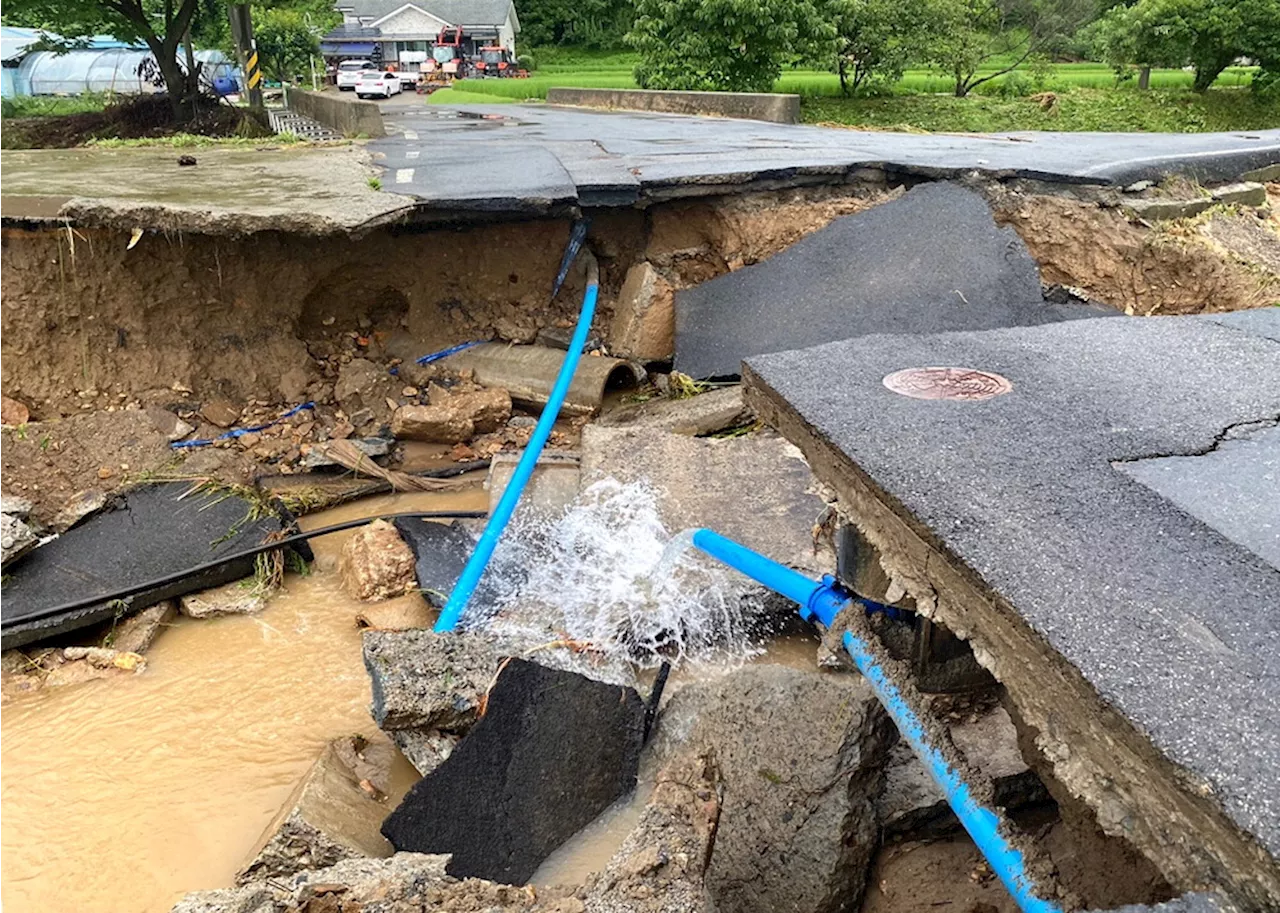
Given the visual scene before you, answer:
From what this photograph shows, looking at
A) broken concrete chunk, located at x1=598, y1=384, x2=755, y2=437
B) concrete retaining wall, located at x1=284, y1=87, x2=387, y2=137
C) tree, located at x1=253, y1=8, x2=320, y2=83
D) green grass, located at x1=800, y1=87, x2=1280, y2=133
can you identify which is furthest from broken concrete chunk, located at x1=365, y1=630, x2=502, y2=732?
tree, located at x1=253, y1=8, x2=320, y2=83

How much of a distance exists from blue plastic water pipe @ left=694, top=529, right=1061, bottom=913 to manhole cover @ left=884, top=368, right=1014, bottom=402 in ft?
2.33

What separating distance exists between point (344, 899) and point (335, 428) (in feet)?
14.5

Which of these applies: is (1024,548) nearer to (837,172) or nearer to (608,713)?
(608,713)

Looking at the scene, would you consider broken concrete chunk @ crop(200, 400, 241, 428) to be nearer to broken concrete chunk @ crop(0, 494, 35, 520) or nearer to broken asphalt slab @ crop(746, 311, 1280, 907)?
broken concrete chunk @ crop(0, 494, 35, 520)

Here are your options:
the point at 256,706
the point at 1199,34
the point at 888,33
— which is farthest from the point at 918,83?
the point at 256,706

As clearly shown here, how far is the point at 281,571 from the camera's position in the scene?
4.71 meters

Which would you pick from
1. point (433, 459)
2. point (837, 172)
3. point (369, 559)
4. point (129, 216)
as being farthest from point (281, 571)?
point (837, 172)

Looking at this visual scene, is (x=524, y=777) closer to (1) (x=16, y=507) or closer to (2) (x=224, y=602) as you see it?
(2) (x=224, y=602)

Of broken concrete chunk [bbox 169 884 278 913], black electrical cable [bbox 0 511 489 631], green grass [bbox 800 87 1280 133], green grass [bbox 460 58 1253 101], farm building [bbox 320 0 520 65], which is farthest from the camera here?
farm building [bbox 320 0 520 65]

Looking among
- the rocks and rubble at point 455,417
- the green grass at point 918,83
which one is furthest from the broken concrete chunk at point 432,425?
the green grass at point 918,83

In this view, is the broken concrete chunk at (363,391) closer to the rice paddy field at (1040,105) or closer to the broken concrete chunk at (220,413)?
the broken concrete chunk at (220,413)

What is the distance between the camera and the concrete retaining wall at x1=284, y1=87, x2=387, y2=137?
9880mm

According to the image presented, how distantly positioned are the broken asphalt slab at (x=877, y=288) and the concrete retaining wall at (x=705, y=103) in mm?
6973

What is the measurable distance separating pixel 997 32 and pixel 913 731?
34.0m
